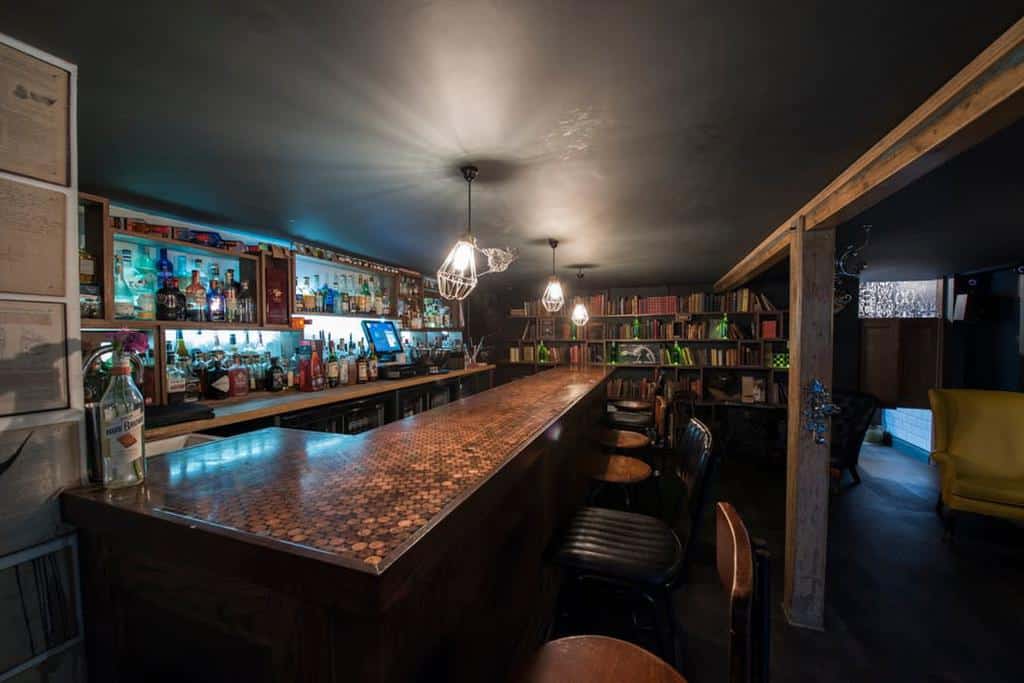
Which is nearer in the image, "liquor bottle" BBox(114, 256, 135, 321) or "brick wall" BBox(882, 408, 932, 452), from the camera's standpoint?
"liquor bottle" BBox(114, 256, 135, 321)

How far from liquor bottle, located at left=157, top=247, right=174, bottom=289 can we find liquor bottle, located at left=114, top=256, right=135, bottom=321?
14cm

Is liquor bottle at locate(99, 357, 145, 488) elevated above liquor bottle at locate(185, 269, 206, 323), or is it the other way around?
liquor bottle at locate(185, 269, 206, 323)

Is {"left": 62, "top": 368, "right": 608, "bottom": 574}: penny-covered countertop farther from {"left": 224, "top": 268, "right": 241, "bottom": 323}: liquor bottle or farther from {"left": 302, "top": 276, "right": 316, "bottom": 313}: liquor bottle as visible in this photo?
{"left": 302, "top": 276, "right": 316, "bottom": 313}: liquor bottle

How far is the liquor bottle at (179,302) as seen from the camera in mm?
2189

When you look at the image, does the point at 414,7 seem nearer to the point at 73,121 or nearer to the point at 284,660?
the point at 73,121

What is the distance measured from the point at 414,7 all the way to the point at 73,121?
2.81 feet

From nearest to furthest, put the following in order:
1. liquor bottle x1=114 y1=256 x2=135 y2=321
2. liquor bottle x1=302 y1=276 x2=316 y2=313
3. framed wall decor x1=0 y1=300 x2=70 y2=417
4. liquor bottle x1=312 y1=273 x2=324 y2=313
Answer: framed wall decor x1=0 y1=300 x2=70 y2=417 < liquor bottle x1=114 y1=256 x2=135 y2=321 < liquor bottle x1=302 y1=276 x2=316 y2=313 < liquor bottle x1=312 y1=273 x2=324 y2=313

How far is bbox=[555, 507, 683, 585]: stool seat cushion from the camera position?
4.05 ft

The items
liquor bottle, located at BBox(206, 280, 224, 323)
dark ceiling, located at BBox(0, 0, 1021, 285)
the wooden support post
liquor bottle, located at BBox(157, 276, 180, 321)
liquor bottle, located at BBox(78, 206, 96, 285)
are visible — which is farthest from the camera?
liquor bottle, located at BBox(206, 280, 224, 323)

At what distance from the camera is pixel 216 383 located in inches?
92.4

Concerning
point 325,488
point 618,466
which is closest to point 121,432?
point 325,488

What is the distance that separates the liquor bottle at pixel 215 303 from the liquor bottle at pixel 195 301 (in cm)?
3

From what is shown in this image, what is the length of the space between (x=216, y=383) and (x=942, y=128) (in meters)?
3.47

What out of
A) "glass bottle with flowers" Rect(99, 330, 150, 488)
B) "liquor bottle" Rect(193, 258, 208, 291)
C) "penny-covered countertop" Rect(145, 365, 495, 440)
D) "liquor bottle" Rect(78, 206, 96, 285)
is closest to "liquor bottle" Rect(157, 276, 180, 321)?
"liquor bottle" Rect(193, 258, 208, 291)
